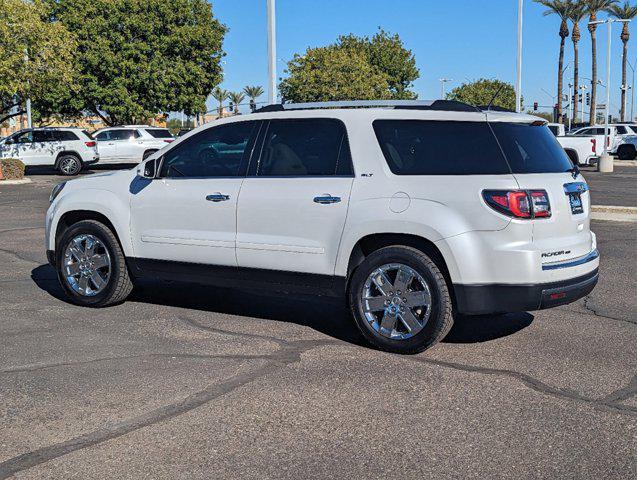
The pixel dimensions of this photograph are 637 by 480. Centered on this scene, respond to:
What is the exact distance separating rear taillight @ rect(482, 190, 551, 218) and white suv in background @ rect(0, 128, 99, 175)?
1059 inches

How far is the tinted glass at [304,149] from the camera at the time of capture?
6457 millimetres

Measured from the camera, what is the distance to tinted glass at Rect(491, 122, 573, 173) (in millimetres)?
5961

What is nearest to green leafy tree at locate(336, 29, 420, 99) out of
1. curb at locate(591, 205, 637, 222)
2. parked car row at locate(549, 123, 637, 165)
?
parked car row at locate(549, 123, 637, 165)

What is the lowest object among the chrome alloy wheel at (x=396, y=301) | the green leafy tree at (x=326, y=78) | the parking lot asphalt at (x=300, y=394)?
the parking lot asphalt at (x=300, y=394)

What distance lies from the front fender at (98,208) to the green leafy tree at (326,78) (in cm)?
5944

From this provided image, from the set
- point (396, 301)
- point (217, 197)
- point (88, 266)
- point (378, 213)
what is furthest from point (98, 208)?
point (396, 301)

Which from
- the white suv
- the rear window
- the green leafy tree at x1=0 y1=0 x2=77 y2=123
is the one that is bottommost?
the white suv

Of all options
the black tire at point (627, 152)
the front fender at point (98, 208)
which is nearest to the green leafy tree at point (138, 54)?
the black tire at point (627, 152)

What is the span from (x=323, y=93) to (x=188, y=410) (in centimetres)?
6423

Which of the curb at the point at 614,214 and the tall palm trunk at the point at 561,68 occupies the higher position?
the tall palm trunk at the point at 561,68

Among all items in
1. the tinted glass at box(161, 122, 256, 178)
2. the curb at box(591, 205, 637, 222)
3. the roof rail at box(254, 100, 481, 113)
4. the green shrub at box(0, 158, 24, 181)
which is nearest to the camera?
the roof rail at box(254, 100, 481, 113)

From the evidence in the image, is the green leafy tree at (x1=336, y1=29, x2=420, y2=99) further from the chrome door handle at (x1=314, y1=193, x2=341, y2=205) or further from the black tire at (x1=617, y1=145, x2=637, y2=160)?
the chrome door handle at (x1=314, y1=193, x2=341, y2=205)

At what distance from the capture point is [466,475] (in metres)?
3.89

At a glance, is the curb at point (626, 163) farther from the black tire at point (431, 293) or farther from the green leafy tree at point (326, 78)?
the black tire at point (431, 293)
